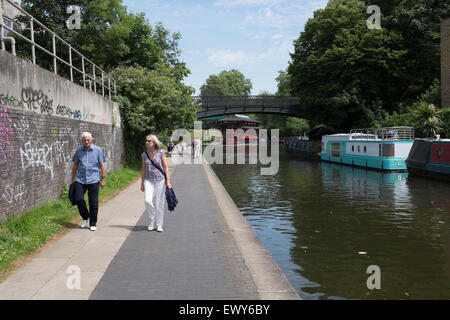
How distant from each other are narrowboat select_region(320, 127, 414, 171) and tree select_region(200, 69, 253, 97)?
113775 mm

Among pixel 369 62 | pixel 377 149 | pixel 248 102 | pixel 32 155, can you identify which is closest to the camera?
pixel 32 155

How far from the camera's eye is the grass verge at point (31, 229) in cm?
597

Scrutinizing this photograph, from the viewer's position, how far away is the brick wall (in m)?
7.56

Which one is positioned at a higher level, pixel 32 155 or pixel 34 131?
pixel 34 131

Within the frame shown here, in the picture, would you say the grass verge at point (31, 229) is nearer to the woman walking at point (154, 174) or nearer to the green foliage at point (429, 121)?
the woman walking at point (154, 174)

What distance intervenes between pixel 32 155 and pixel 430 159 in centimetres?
1844

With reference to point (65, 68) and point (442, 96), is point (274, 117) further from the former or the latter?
point (65, 68)

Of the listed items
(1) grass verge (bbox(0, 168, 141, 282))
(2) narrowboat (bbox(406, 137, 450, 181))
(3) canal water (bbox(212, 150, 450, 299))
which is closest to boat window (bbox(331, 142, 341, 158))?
(2) narrowboat (bbox(406, 137, 450, 181))

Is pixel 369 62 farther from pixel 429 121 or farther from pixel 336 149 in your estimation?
pixel 429 121

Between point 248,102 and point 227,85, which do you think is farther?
point 227,85

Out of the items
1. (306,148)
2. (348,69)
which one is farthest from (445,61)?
(306,148)

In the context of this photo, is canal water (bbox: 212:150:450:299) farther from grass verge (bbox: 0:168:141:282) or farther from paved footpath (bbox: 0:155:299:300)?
grass verge (bbox: 0:168:141:282)

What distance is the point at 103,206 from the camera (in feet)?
37.0

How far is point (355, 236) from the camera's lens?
9.09m
